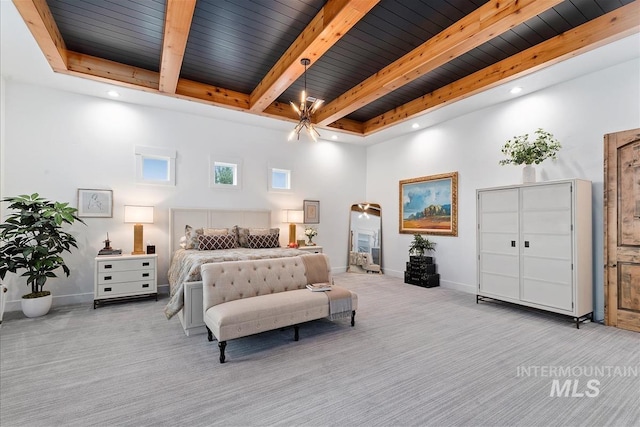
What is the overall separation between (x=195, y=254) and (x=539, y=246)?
4.67 metres

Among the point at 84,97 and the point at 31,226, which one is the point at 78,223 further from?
the point at 84,97

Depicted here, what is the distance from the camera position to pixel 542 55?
3596 millimetres

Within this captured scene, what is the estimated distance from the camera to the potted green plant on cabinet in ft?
18.5

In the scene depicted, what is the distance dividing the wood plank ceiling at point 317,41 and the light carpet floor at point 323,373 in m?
3.19

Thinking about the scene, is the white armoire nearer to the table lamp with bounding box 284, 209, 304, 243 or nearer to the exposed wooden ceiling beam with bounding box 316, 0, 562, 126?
the exposed wooden ceiling beam with bounding box 316, 0, 562, 126

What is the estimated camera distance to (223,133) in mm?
5727

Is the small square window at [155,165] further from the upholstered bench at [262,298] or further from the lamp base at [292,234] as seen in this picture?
the upholstered bench at [262,298]

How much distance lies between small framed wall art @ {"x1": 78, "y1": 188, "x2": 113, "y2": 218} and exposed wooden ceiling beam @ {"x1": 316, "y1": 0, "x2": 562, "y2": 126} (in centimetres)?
428

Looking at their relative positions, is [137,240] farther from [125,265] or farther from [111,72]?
[111,72]

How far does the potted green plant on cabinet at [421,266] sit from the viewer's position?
5641mm

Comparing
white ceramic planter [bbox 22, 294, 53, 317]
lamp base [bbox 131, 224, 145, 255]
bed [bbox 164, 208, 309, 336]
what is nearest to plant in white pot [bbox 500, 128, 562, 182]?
bed [bbox 164, 208, 309, 336]

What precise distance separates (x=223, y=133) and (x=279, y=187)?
1.58 metres

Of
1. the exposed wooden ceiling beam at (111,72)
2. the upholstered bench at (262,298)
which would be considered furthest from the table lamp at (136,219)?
the upholstered bench at (262,298)

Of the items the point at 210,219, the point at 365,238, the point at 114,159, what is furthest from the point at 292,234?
the point at 114,159
